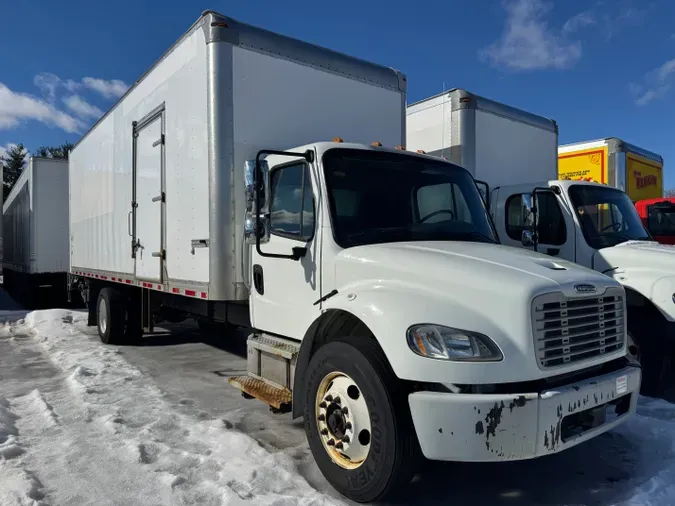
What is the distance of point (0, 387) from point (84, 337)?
10.5 feet

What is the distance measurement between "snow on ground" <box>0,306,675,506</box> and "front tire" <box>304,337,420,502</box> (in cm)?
24

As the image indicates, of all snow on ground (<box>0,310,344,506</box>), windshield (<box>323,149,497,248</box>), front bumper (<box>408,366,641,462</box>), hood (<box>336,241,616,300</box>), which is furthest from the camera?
windshield (<box>323,149,497,248</box>)

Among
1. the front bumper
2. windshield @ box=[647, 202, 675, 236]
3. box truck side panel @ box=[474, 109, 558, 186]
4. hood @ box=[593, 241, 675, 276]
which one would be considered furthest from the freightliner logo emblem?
windshield @ box=[647, 202, 675, 236]

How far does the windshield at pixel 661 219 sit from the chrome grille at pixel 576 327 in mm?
5084

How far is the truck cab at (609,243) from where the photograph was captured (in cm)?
524

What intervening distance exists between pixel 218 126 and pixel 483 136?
4.04 m

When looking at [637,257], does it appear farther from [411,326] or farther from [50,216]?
[50,216]

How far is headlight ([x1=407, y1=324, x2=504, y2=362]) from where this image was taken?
2.87m

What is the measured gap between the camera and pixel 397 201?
4.18m

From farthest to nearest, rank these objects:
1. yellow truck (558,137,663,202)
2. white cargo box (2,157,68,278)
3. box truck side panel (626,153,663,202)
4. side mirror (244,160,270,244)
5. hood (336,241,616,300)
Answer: white cargo box (2,157,68,278)
box truck side panel (626,153,663,202)
yellow truck (558,137,663,202)
side mirror (244,160,270,244)
hood (336,241,616,300)

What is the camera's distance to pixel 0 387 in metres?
6.19

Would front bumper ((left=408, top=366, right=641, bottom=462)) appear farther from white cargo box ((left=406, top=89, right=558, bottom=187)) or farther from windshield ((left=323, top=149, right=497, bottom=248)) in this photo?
white cargo box ((left=406, top=89, right=558, bottom=187))

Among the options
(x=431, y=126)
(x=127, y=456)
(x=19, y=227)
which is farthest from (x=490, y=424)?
(x=19, y=227)

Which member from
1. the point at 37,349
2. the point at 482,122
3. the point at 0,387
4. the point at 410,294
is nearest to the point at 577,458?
the point at 410,294
